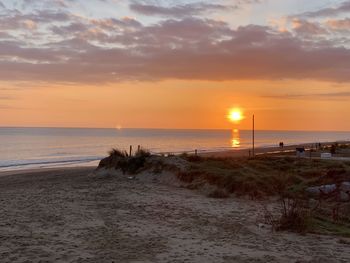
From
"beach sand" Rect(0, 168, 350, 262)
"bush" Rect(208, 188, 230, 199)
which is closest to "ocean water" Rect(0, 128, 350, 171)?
"beach sand" Rect(0, 168, 350, 262)

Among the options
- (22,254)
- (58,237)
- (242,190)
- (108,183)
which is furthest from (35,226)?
(108,183)

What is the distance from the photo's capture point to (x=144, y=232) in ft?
34.7

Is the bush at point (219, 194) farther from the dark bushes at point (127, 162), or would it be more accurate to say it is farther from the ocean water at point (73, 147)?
the ocean water at point (73, 147)

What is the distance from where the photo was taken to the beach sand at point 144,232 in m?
8.61

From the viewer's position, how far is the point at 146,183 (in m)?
20.1

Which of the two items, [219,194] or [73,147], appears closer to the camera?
[219,194]

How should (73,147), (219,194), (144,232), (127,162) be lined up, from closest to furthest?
(144,232) → (219,194) → (127,162) → (73,147)

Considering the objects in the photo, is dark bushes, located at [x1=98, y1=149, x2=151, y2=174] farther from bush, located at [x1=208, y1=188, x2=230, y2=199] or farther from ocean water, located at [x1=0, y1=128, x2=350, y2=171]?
ocean water, located at [x1=0, y1=128, x2=350, y2=171]

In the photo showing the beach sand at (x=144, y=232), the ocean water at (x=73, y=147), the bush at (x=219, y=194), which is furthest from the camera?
the ocean water at (x=73, y=147)

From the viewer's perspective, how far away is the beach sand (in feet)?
28.2

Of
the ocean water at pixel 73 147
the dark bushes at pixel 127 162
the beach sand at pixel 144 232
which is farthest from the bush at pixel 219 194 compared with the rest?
A: the ocean water at pixel 73 147

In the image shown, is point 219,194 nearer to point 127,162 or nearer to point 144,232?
point 144,232

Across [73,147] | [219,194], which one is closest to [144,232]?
[219,194]

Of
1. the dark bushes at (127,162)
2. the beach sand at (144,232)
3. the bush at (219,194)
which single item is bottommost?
the beach sand at (144,232)
